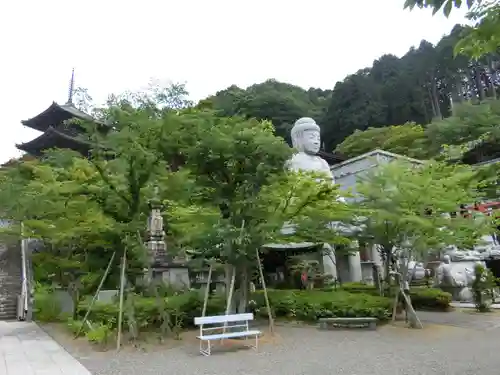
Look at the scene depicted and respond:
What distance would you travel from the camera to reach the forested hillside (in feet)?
136

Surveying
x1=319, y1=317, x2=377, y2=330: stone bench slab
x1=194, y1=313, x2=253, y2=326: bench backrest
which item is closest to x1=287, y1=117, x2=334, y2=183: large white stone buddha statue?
x1=319, y1=317, x2=377, y2=330: stone bench slab

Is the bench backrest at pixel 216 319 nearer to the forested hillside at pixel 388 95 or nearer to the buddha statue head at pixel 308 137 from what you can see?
the buddha statue head at pixel 308 137

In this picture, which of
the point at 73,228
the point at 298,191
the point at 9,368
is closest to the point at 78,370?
the point at 9,368

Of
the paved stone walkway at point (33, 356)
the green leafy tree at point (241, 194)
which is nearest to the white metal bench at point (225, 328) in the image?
the green leafy tree at point (241, 194)

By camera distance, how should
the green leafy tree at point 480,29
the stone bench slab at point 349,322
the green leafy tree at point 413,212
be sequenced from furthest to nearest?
the green leafy tree at point 413,212, the stone bench slab at point 349,322, the green leafy tree at point 480,29

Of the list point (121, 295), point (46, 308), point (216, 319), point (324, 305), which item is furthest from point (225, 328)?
point (46, 308)

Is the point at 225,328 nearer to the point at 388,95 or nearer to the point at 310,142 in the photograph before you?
the point at 310,142

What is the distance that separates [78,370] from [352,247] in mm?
10895

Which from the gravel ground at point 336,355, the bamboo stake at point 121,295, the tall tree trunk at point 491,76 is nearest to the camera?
the gravel ground at point 336,355

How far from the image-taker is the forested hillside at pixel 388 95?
136ft

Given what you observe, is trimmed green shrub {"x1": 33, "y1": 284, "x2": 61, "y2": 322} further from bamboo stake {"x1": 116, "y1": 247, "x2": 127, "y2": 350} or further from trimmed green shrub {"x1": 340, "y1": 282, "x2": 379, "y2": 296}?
trimmed green shrub {"x1": 340, "y1": 282, "x2": 379, "y2": 296}

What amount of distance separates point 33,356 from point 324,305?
749 cm

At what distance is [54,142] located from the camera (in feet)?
93.6

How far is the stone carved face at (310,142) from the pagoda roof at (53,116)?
16.9 meters
